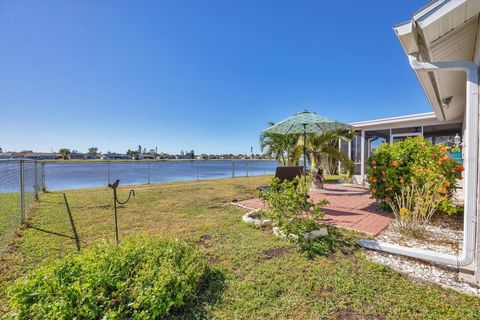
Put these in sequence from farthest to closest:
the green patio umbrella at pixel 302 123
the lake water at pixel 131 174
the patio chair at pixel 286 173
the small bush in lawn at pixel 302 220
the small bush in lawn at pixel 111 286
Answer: the lake water at pixel 131 174, the patio chair at pixel 286 173, the green patio umbrella at pixel 302 123, the small bush in lawn at pixel 302 220, the small bush in lawn at pixel 111 286

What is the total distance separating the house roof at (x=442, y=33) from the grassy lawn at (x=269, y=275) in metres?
2.86

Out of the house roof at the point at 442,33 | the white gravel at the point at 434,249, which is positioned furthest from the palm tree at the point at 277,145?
the white gravel at the point at 434,249

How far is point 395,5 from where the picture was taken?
668 cm

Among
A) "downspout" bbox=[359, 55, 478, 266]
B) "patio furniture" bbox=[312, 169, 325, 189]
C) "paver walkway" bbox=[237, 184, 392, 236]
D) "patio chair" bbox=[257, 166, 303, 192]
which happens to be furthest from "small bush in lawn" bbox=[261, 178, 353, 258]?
"patio furniture" bbox=[312, 169, 325, 189]

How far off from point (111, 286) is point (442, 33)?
4.94m

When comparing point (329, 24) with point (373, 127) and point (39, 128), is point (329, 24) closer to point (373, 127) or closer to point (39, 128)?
point (373, 127)

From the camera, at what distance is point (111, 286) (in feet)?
6.07

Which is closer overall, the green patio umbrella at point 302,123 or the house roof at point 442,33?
the house roof at point 442,33

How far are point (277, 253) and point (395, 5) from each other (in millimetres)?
8793

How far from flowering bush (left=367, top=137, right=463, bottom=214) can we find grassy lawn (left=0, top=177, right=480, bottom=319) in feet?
7.41

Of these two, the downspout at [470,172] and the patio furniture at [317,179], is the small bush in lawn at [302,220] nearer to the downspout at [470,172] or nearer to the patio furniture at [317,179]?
the downspout at [470,172]

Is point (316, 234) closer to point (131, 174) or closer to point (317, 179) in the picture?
point (317, 179)

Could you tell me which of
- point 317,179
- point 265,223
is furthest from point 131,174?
point 265,223

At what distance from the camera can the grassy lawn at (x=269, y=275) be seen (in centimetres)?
186
